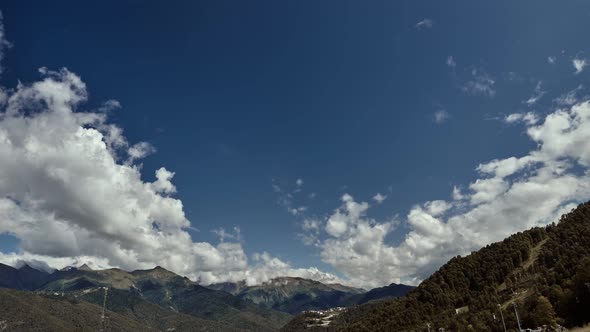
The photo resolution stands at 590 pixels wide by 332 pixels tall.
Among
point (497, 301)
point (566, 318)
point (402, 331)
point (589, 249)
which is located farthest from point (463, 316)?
point (589, 249)

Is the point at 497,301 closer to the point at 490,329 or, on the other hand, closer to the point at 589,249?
the point at 490,329

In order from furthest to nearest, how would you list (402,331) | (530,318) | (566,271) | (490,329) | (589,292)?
(402,331)
(566,271)
(490,329)
(530,318)
(589,292)

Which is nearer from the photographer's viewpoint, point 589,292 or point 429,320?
point 589,292

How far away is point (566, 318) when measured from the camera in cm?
12631

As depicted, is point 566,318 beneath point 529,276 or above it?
beneath

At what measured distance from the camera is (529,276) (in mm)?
199000

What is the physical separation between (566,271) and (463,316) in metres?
45.6

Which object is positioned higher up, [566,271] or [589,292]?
[566,271]

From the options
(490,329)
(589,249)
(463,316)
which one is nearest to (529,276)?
(589,249)

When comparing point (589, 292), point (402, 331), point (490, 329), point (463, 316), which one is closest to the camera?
point (589, 292)

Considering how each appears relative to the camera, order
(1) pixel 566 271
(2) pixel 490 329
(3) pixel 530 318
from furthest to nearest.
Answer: (1) pixel 566 271
(2) pixel 490 329
(3) pixel 530 318

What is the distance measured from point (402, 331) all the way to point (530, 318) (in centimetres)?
7351

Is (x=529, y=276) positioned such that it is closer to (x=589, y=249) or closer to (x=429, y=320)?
(x=589, y=249)

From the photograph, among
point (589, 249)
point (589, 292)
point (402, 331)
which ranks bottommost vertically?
point (402, 331)
